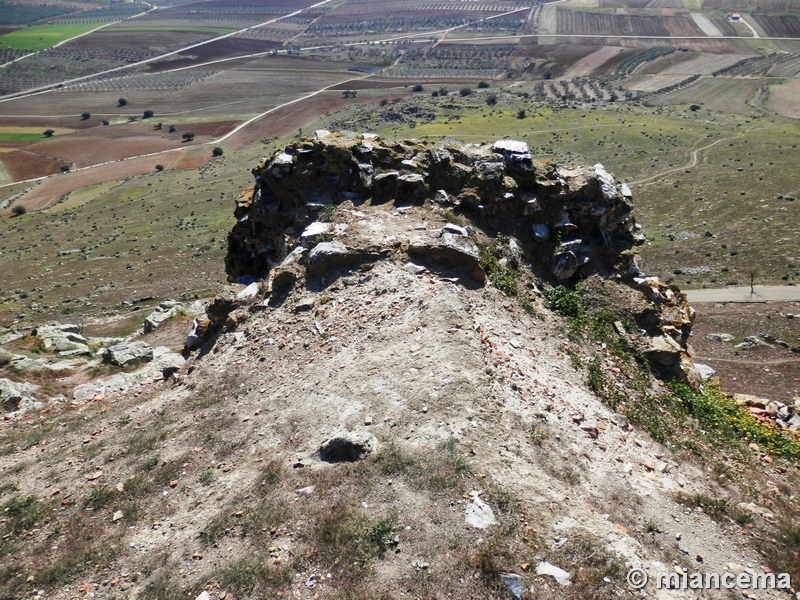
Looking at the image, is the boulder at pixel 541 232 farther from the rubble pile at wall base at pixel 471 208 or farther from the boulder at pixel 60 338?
the boulder at pixel 60 338

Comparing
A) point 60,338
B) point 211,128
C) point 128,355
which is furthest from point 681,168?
point 211,128

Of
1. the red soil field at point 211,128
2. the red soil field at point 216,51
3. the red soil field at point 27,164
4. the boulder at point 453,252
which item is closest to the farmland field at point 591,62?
the red soil field at point 211,128

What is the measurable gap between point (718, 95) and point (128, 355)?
396 feet

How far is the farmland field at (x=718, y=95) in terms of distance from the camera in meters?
104

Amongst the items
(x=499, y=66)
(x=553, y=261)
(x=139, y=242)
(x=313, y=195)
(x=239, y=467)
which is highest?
(x=499, y=66)

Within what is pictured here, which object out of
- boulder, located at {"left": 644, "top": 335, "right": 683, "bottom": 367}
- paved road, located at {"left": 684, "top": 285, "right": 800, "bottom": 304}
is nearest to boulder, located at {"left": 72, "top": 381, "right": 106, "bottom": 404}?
boulder, located at {"left": 644, "top": 335, "right": 683, "bottom": 367}

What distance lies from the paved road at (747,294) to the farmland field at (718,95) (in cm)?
7455

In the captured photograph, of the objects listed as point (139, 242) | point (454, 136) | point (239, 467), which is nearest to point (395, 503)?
point (239, 467)

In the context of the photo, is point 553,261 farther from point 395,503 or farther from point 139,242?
point 139,242

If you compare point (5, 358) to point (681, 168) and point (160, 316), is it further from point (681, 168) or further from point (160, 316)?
point (681, 168)

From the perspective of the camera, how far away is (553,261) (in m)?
19.7

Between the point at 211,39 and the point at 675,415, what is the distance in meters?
205

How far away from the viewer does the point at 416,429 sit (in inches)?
476

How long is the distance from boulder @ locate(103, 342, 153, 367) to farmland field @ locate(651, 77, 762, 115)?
10924 cm
